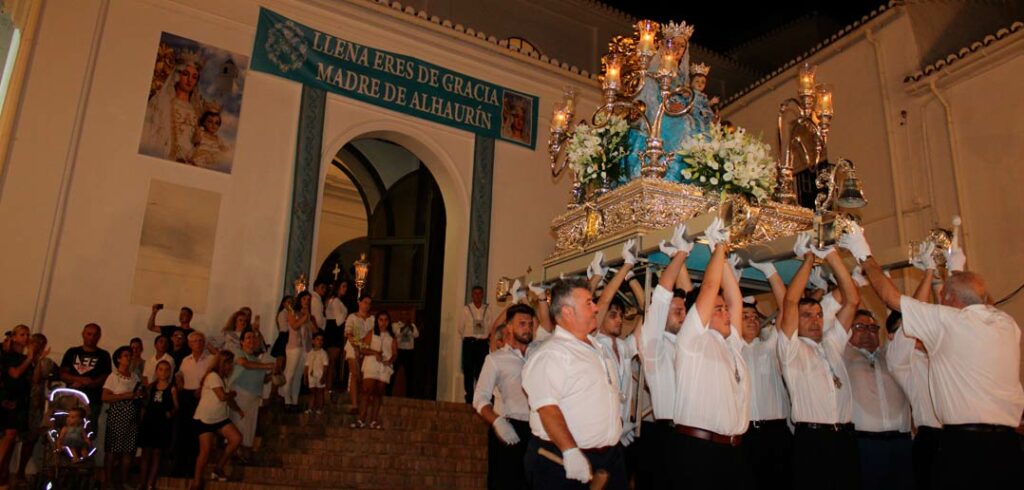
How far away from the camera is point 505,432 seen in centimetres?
511

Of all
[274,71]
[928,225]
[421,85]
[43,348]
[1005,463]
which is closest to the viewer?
[1005,463]

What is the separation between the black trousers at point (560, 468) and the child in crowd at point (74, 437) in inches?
211

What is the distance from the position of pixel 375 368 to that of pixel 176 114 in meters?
4.86

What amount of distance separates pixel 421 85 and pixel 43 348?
7.07 metres

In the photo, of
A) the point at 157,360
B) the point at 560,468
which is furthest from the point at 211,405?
the point at 560,468

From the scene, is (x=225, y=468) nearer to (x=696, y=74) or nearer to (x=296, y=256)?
(x=296, y=256)

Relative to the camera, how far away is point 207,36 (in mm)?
11195

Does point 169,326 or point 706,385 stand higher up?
point 169,326

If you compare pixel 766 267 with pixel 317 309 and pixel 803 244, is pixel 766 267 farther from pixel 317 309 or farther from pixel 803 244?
pixel 317 309

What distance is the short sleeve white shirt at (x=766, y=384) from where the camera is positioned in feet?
17.4

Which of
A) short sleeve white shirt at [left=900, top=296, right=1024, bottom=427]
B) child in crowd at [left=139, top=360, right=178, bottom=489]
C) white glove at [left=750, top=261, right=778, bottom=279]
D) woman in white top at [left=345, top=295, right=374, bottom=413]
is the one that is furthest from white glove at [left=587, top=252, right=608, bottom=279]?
child in crowd at [left=139, top=360, right=178, bottom=489]

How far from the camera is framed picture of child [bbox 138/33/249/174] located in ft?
34.9

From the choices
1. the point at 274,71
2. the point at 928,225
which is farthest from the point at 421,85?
the point at 928,225

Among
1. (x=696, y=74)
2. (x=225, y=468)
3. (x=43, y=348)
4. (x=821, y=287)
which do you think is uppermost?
(x=696, y=74)
